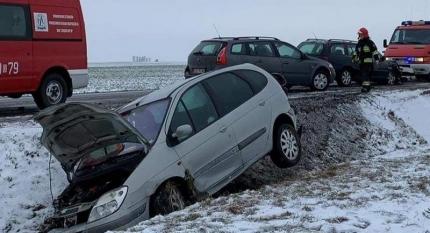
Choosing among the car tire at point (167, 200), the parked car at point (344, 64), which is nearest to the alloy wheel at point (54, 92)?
the car tire at point (167, 200)

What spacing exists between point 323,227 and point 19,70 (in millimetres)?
8731

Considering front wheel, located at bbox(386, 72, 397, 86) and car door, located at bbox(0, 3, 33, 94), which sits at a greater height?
car door, located at bbox(0, 3, 33, 94)

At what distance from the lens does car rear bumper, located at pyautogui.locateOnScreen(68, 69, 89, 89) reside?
13.8 meters

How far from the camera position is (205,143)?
25.9 feet

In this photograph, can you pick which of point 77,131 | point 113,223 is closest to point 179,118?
point 77,131

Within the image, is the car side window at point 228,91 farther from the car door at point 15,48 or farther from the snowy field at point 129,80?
the snowy field at point 129,80

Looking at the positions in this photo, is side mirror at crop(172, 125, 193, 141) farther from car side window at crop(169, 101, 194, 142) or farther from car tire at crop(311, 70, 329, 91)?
car tire at crop(311, 70, 329, 91)

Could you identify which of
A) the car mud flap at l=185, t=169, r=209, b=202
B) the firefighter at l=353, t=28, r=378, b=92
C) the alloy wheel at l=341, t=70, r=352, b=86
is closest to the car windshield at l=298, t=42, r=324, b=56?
the alloy wheel at l=341, t=70, r=352, b=86

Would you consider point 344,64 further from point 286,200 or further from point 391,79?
point 286,200

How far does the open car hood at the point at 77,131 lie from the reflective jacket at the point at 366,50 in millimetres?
10750

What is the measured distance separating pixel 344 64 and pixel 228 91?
14341 mm

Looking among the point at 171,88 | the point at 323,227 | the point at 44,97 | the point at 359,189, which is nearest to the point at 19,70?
the point at 44,97

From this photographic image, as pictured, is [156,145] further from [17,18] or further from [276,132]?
[17,18]

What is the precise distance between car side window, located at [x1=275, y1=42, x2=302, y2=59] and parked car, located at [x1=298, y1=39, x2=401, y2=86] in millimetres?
3242
